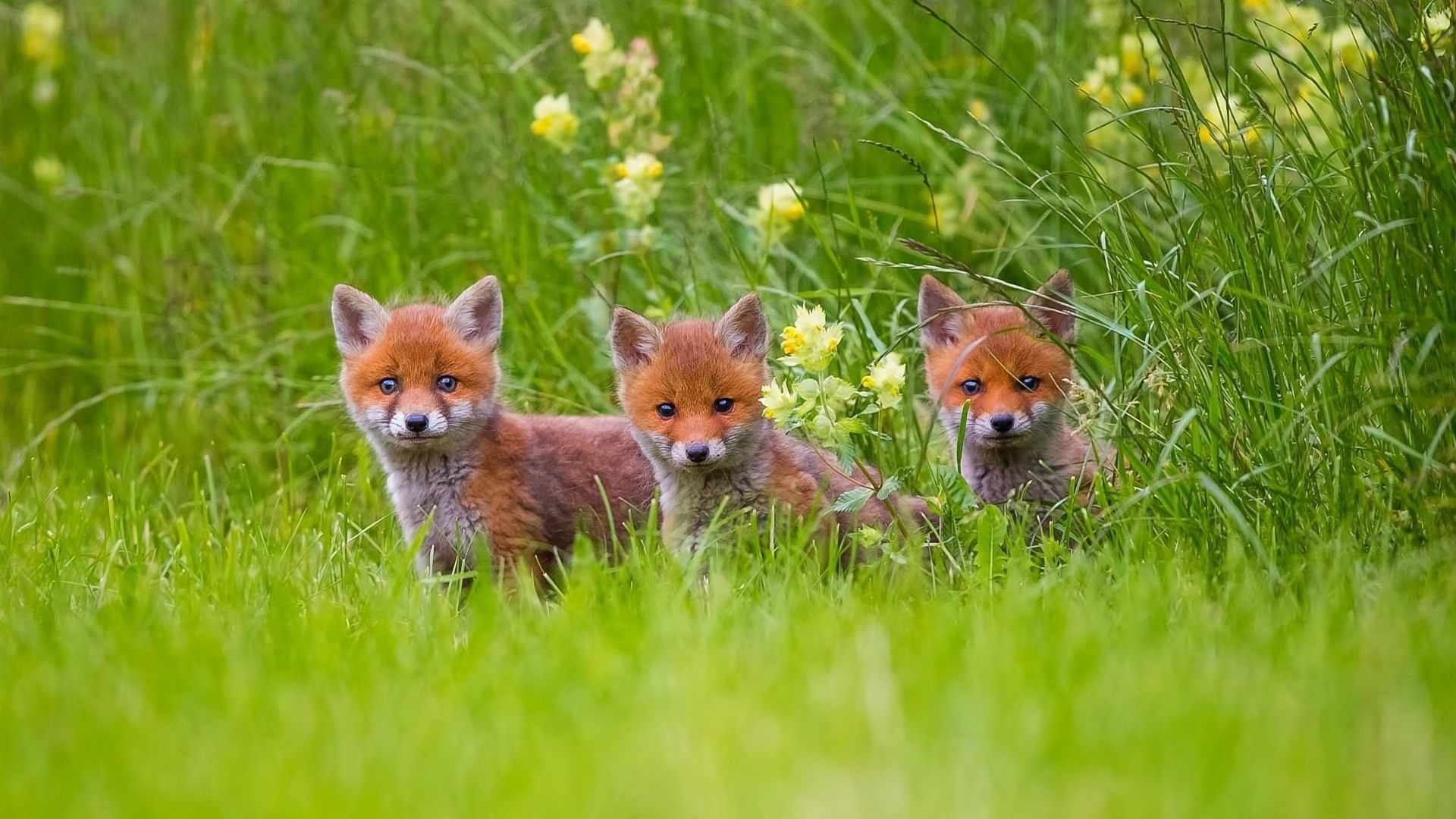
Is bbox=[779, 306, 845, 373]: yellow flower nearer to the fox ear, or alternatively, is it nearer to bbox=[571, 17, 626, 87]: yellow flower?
the fox ear

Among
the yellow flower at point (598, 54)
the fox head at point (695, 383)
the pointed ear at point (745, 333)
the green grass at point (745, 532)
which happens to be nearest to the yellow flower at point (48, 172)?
the green grass at point (745, 532)

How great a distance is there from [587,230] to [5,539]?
266 cm

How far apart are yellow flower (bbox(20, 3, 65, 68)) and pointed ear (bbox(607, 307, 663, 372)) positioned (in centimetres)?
455

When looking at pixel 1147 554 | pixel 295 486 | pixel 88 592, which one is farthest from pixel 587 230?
pixel 1147 554

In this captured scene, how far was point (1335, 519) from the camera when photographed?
392cm

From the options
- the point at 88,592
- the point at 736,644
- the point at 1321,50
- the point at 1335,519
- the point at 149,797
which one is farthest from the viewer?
the point at 1321,50

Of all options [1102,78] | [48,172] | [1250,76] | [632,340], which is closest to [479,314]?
[632,340]

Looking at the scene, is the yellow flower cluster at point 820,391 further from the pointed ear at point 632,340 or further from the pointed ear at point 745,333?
the pointed ear at point 632,340

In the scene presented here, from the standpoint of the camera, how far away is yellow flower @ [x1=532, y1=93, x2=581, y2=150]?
5758 millimetres

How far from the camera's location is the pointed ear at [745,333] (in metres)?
4.89

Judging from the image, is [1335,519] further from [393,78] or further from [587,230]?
[393,78]

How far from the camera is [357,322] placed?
522 cm

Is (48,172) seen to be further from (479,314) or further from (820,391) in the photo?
(820,391)

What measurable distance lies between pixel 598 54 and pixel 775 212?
3.05 ft
